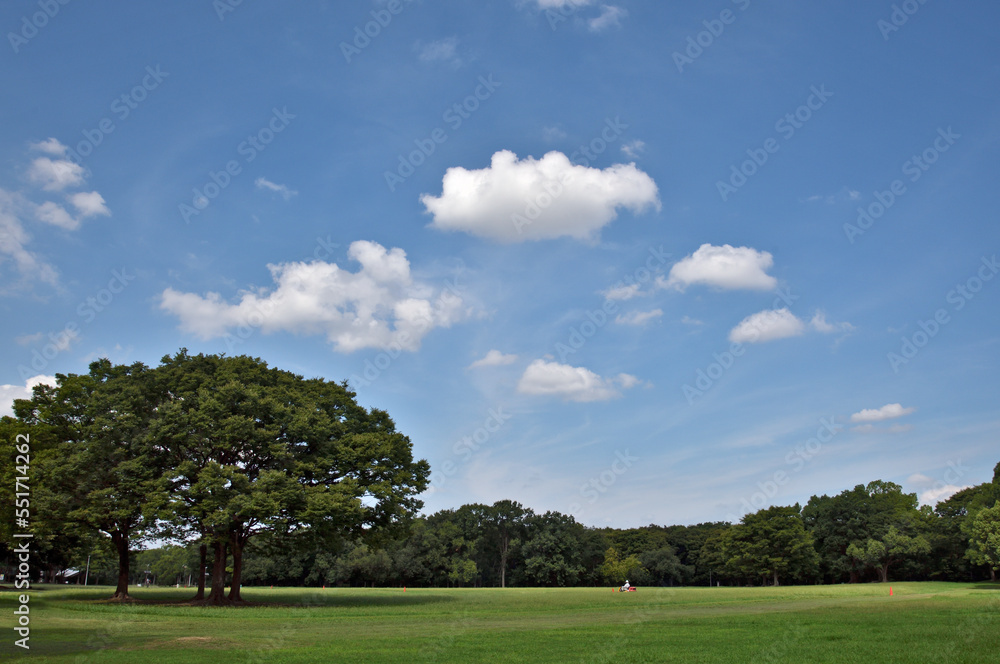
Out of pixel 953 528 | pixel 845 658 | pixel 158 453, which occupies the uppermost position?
pixel 158 453

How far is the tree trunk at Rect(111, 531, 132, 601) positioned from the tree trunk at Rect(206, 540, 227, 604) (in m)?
6.65

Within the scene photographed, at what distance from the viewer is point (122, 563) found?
4672 centimetres

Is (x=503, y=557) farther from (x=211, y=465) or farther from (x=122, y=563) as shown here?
(x=211, y=465)

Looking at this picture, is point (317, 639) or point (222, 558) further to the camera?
point (222, 558)

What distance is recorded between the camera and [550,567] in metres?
121

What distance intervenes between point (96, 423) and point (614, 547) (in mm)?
114994

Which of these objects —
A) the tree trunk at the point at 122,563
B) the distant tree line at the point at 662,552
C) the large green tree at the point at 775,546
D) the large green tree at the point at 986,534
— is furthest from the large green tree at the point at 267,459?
the large green tree at the point at 775,546

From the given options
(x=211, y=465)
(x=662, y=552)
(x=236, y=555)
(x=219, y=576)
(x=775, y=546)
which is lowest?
(x=662, y=552)

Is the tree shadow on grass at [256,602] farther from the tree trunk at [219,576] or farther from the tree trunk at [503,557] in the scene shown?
the tree trunk at [503,557]

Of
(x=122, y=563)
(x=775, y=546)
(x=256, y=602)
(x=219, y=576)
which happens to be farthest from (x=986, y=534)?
(x=122, y=563)

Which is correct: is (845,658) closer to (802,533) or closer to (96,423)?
(96,423)

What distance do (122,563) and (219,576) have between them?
9.89 metres

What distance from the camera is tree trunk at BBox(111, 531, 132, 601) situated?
1761 inches

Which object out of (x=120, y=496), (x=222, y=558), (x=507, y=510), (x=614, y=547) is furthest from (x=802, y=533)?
(x=120, y=496)
